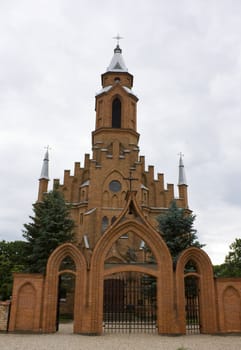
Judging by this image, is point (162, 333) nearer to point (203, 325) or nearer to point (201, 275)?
point (203, 325)

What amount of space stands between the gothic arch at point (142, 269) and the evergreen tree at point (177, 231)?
6.87m

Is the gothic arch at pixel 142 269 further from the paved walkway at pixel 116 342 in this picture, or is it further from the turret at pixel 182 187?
the turret at pixel 182 187

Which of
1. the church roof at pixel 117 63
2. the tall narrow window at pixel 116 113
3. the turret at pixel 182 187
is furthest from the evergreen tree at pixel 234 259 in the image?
the church roof at pixel 117 63

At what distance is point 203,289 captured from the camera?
47.1 ft

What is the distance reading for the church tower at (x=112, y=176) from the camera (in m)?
29.5

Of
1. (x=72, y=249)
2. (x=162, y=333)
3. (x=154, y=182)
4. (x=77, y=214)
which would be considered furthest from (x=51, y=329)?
(x=154, y=182)

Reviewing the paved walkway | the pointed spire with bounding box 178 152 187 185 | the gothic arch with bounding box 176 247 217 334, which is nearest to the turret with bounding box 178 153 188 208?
the pointed spire with bounding box 178 152 187 185

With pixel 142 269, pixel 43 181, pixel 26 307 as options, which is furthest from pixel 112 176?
pixel 26 307

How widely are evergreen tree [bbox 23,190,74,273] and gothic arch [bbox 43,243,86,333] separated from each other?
7715 mm

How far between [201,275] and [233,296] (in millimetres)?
1649

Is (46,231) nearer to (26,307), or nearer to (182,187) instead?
(26,307)

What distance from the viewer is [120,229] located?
1477cm

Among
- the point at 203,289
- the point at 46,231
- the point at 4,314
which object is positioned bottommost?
the point at 4,314

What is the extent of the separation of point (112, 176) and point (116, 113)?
871cm
